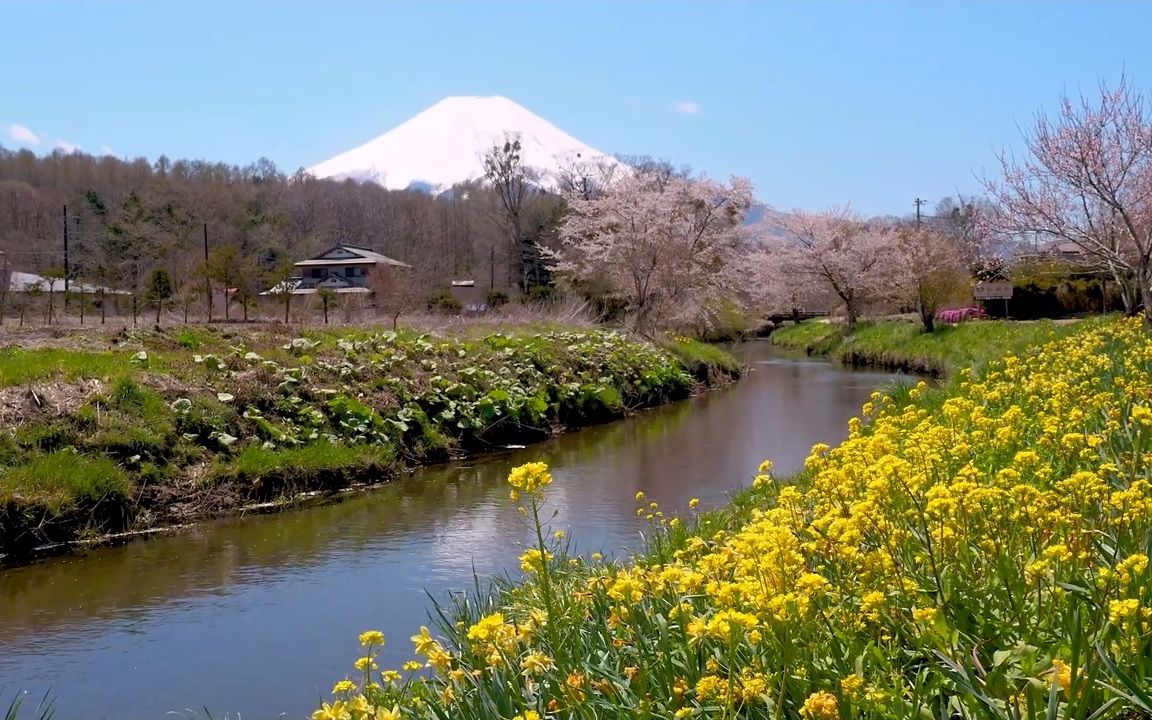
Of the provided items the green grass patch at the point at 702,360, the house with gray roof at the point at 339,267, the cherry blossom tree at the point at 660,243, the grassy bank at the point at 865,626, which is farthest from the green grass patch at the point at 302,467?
the house with gray roof at the point at 339,267

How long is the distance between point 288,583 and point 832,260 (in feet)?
102

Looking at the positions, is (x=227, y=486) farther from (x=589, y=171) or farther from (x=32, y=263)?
(x=32, y=263)

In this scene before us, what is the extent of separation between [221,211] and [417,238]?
16.8 meters

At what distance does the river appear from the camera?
17.0 feet

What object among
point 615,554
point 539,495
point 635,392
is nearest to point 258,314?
point 635,392

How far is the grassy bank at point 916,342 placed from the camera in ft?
63.4

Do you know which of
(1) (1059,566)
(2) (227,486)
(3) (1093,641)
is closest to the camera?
(3) (1093,641)

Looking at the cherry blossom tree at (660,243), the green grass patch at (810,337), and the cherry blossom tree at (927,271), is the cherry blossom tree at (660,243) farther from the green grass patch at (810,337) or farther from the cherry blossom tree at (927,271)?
the cherry blossom tree at (927,271)

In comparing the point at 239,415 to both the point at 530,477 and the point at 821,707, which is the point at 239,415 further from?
the point at 821,707

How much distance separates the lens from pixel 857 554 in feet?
9.33

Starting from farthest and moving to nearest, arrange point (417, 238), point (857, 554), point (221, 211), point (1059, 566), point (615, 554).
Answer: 1. point (417, 238)
2. point (221, 211)
3. point (615, 554)
4. point (857, 554)
5. point (1059, 566)

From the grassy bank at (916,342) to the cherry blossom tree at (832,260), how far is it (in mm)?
1580

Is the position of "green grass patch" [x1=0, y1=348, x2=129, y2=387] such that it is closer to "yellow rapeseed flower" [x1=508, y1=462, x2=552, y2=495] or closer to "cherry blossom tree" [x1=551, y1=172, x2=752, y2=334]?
"yellow rapeseed flower" [x1=508, y1=462, x2=552, y2=495]

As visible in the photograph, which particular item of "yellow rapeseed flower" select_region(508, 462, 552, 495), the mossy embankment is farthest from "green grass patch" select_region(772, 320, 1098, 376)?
"yellow rapeseed flower" select_region(508, 462, 552, 495)
